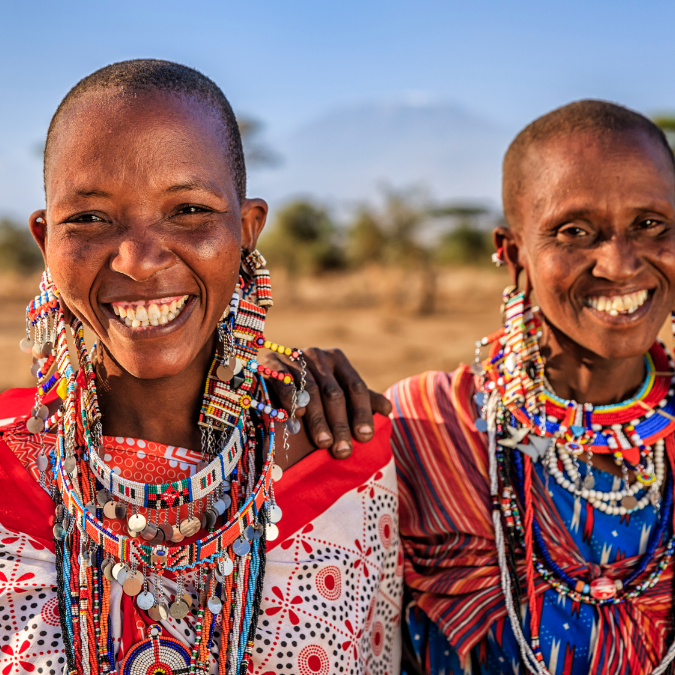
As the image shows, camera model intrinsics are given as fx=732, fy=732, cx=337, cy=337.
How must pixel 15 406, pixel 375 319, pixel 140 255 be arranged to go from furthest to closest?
pixel 375 319
pixel 15 406
pixel 140 255

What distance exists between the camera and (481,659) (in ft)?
8.13

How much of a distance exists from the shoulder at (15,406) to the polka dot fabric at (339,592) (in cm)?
85

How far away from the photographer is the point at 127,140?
1.82 metres

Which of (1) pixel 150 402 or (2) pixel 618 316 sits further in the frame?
(2) pixel 618 316

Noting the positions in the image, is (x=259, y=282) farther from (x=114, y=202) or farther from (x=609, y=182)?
(x=609, y=182)

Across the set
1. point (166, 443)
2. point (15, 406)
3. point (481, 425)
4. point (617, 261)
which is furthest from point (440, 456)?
point (15, 406)

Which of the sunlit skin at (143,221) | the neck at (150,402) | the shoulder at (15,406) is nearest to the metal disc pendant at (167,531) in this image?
the neck at (150,402)

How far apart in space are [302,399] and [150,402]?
0.45 meters

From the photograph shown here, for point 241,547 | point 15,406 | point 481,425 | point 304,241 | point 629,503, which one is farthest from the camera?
point 304,241

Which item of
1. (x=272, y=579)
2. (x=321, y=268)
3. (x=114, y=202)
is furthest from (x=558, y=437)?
(x=321, y=268)

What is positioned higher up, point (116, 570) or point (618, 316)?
point (618, 316)

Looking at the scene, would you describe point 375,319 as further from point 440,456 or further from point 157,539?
point 157,539

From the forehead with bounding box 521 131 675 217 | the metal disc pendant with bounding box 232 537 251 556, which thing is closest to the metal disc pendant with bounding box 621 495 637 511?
the forehead with bounding box 521 131 675 217

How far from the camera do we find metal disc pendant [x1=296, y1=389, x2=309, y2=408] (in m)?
2.20
